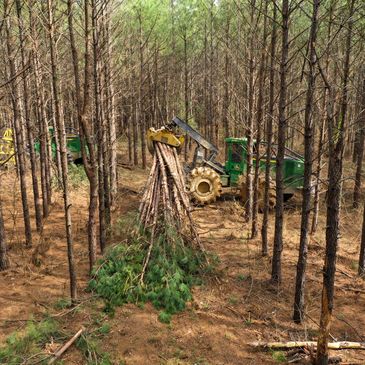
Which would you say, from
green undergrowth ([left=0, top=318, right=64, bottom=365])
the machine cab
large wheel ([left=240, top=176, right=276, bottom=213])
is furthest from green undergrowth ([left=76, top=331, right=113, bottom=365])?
the machine cab

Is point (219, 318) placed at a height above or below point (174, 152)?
below

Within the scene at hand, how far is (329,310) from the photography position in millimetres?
4680

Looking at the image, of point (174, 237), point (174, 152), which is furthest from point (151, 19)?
point (174, 237)

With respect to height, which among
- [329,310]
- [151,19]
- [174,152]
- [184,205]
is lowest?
[329,310]

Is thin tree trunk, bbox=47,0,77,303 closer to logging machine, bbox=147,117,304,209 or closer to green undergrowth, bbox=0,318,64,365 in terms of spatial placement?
green undergrowth, bbox=0,318,64,365

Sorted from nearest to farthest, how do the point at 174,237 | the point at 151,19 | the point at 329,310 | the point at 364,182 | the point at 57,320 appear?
the point at 329,310 < the point at 57,320 < the point at 174,237 < the point at 364,182 < the point at 151,19

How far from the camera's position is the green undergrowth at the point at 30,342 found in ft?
15.3

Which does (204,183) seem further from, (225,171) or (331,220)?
(331,220)

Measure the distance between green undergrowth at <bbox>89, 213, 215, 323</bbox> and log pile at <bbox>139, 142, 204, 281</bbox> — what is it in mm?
221

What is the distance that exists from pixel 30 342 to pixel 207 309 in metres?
2.99

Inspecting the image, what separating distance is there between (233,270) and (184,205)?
1871 millimetres

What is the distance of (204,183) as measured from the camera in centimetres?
1329

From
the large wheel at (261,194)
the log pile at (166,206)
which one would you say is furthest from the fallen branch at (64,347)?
the large wheel at (261,194)

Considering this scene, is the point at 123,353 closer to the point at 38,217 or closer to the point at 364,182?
the point at 38,217
